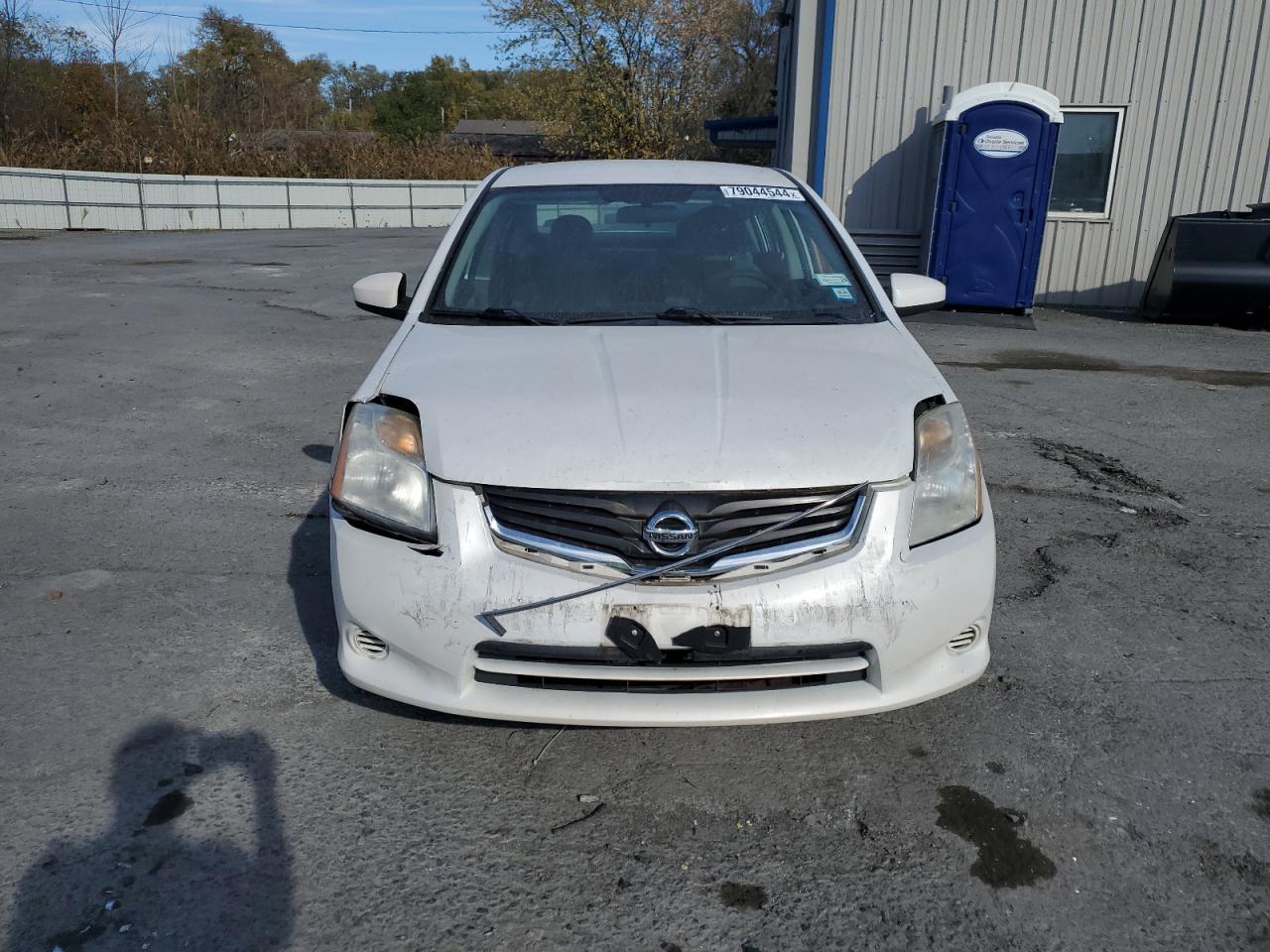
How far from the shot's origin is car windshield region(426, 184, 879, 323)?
3.50 metres

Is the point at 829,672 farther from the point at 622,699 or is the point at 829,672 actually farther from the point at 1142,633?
the point at 1142,633

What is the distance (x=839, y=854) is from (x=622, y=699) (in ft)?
2.08

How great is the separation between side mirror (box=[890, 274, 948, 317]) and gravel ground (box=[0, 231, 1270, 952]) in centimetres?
115

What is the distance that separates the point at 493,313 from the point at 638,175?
1134 millimetres

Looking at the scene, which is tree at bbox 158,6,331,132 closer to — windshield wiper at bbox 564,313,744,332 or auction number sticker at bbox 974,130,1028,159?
auction number sticker at bbox 974,130,1028,159

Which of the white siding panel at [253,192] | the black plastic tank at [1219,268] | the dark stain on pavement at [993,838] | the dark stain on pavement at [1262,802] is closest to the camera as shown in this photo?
the dark stain on pavement at [993,838]

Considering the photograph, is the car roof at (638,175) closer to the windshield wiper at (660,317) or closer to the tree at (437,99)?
the windshield wiper at (660,317)

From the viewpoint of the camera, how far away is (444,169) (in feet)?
103

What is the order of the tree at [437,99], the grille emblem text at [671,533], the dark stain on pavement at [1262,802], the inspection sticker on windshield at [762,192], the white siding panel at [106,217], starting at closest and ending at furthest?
1. the grille emblem text at [671,533]
2. the dark stain on pavement at [1262,802]
3. the inspection sticker on windshield at [762,192]
4. the white siding panel at [106,217]
5. the tree at [437,99]

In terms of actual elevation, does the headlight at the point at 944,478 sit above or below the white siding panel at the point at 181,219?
above

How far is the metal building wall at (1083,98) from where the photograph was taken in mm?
11445

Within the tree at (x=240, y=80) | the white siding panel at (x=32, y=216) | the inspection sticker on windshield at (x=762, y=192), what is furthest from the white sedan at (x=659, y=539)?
the tree at (x=240, y=80)

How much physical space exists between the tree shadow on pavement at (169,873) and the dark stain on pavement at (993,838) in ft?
5.15

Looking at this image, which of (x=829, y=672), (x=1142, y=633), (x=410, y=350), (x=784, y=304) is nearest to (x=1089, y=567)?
(x=1142, y=633)
